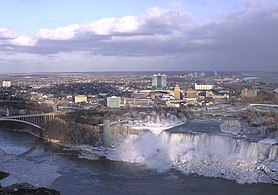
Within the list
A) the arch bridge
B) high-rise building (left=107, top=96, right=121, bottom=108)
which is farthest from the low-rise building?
the arch bridge

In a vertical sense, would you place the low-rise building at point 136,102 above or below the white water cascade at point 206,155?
above

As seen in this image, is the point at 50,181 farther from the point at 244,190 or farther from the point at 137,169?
the point at 244,190

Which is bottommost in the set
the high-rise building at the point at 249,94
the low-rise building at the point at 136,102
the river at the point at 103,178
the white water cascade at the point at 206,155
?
the river at the point at 103,178

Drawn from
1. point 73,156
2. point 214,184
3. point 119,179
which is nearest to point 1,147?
point 73,156

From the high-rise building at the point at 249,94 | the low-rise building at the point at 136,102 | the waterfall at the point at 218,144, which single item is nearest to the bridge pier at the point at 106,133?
the waterfall at the point at 218,144

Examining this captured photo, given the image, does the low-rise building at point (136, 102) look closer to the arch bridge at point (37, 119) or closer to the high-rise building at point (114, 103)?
the high-rise building at point (114, 103)

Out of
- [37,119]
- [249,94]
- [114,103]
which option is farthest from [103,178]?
[249,94]

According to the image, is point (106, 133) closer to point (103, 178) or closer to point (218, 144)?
point (218, 144)
